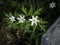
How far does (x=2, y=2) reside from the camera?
9.09ft

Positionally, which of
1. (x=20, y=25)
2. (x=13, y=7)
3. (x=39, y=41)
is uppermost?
(x=13, y=7)

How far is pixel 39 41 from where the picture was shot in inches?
98.4

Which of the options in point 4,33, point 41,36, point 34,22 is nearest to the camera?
point 34,22

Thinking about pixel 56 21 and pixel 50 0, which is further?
pixel 50 0

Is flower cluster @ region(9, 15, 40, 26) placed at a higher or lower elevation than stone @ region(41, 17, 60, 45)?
higher

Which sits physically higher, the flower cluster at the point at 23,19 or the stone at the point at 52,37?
the flower cluster at the point at 23,19

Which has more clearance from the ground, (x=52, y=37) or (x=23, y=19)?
(x=23, y=19)

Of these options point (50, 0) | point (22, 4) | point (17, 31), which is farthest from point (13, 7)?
point (50, 0)

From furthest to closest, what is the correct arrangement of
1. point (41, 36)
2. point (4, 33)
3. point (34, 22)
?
point (4, 33) < point (41, 36) < point (34, 22)

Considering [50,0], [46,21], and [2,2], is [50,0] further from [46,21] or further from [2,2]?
[2,2]

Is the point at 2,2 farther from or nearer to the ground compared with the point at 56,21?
farther from the ground

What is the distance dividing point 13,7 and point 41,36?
0.59m

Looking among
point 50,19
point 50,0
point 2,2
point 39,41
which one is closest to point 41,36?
point 39,41

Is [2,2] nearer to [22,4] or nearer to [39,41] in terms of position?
[22,4]
